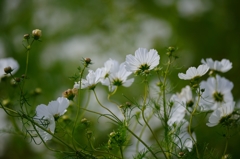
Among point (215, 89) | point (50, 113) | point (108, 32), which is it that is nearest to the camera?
point (50, 113)

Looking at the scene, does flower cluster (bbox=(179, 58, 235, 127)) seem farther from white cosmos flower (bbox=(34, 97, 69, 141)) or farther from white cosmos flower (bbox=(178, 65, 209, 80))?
white cosmos flower (bbox=(34, 97, 69, 141))

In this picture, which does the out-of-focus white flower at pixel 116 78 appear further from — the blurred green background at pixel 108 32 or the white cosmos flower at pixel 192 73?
the blurred green background at pixel 108 32

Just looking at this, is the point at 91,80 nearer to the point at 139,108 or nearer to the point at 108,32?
the point at 139,108

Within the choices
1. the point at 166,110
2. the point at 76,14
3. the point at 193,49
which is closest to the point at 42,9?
the point at 76,14

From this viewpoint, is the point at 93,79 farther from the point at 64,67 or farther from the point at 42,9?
the point at 42,9

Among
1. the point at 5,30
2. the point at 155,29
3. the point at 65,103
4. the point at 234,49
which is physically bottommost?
the point at 65,103

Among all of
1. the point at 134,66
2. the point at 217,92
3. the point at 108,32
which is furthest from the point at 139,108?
the point at 108,32
